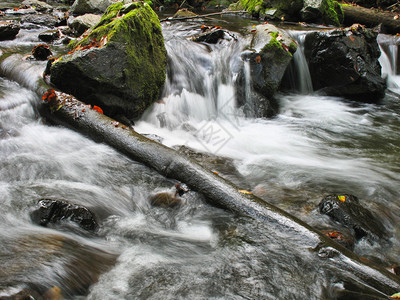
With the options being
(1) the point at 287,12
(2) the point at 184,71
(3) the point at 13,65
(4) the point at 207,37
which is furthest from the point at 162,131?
(1) the point at 287,12

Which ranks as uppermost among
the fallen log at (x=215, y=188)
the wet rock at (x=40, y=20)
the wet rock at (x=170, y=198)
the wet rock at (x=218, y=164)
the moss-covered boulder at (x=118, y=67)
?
the wet rock at (x=40, y=20)

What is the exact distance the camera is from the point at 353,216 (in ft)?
11.2

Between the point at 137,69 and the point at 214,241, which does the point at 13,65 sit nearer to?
the point at 137,69

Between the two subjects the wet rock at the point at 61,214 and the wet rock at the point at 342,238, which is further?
the wet rock at the point at 342,238

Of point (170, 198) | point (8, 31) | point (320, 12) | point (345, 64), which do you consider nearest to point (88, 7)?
point (8, 31)

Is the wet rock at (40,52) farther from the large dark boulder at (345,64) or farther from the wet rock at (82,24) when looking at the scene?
the large dark boulder at (345,64)

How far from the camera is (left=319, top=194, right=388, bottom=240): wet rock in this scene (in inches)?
130

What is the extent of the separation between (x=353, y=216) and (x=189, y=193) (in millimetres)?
1878

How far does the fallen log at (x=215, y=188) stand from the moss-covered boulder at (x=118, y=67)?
1.65ft

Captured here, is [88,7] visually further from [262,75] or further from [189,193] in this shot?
[189,193]

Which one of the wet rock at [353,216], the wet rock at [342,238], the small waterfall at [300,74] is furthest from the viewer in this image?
the small waterfall at [300,74]

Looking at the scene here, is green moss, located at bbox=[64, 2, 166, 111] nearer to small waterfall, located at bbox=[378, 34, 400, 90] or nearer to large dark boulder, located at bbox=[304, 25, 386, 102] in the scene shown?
large dark boulder, located at bbox=[304, 25, 386, 102]

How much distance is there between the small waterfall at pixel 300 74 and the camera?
8.61 metres

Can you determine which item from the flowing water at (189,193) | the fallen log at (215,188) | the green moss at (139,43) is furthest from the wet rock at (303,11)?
the fallen log at (215,188)
